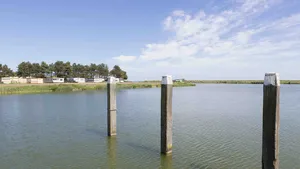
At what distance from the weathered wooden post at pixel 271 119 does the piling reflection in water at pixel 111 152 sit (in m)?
5.84

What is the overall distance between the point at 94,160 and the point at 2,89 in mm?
50988

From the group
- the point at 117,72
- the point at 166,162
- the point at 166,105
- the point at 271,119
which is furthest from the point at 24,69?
the point at 271,119

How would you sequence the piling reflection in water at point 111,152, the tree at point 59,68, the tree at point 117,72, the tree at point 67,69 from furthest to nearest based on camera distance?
1. the tree at point 117,72
2. the tree at point 67,69
3. the tree at point 59,68
4. the piling reflection in water at point 111,152

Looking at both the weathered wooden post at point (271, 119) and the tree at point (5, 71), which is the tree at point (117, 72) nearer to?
the tree at point (5, 71)

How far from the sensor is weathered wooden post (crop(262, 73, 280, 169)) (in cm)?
643

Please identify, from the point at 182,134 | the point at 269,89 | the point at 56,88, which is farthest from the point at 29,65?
the point at 269,89

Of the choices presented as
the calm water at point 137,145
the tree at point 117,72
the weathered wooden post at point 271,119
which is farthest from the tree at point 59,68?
the weathered wooden post at point 271,119

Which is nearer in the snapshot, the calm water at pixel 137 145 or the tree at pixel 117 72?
the calm water at pixel 137 145

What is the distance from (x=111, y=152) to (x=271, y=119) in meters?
7.54

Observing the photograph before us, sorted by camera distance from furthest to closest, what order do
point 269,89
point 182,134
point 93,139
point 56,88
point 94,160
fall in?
point 56,88 < point 182,134 < point 93,139 < point 94,160 < point 269,89

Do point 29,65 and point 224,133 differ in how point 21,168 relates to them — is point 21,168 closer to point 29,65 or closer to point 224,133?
point 224,133

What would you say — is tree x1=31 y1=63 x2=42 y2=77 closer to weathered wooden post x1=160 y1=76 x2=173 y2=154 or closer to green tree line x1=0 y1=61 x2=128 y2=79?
green tree line x1=0 y1=61 x2=128 y2=79

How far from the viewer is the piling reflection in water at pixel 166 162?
9.62 metres

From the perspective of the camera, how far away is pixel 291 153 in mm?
11109
